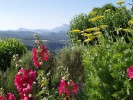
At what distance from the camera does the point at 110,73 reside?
621 cm

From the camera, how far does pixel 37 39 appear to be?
5242 millimetres

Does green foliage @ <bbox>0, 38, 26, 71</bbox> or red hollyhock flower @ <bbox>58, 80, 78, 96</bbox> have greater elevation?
red hollyhock flower @ <bbox>58, 80, 78, 96</bbox>

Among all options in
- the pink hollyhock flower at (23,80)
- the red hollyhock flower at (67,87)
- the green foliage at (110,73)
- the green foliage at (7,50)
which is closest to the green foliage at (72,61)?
the green foliage at (7,50)

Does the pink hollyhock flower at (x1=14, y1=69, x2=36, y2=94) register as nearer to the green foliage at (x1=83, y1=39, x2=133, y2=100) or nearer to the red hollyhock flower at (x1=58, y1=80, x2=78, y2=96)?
the red hollyhock flower at (x1=58, y1=80, x2=78, y2=96)

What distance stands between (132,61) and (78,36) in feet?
46.8

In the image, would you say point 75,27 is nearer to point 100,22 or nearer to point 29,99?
point 100,22

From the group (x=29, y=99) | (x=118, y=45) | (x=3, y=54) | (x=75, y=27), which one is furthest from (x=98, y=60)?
(x=75, y=27)

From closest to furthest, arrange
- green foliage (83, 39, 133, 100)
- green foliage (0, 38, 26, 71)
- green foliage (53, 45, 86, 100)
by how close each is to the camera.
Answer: green foliage (83, 39, 133, 100), green foliage (53, 45, 86, 100), green foliage (0, 38, 26, 71)

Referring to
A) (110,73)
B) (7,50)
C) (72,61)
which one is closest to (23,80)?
(110,73)

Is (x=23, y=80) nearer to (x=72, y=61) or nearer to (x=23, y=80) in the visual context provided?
(x=23, y=80)

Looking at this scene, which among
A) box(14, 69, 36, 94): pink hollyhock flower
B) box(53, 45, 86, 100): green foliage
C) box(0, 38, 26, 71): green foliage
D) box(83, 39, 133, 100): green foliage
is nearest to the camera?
box(14, 69, 36, 94): pink hollyhock flower

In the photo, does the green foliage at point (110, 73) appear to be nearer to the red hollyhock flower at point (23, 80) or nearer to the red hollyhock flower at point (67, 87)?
the red hollyhock flower at point (67, 87)

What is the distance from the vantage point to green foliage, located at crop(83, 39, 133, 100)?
6.04m

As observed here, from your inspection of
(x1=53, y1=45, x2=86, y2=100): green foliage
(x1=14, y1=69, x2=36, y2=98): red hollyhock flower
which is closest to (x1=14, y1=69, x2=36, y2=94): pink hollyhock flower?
(x1=14, y1=69, x2=36, y2=98): red hollyhock flower
